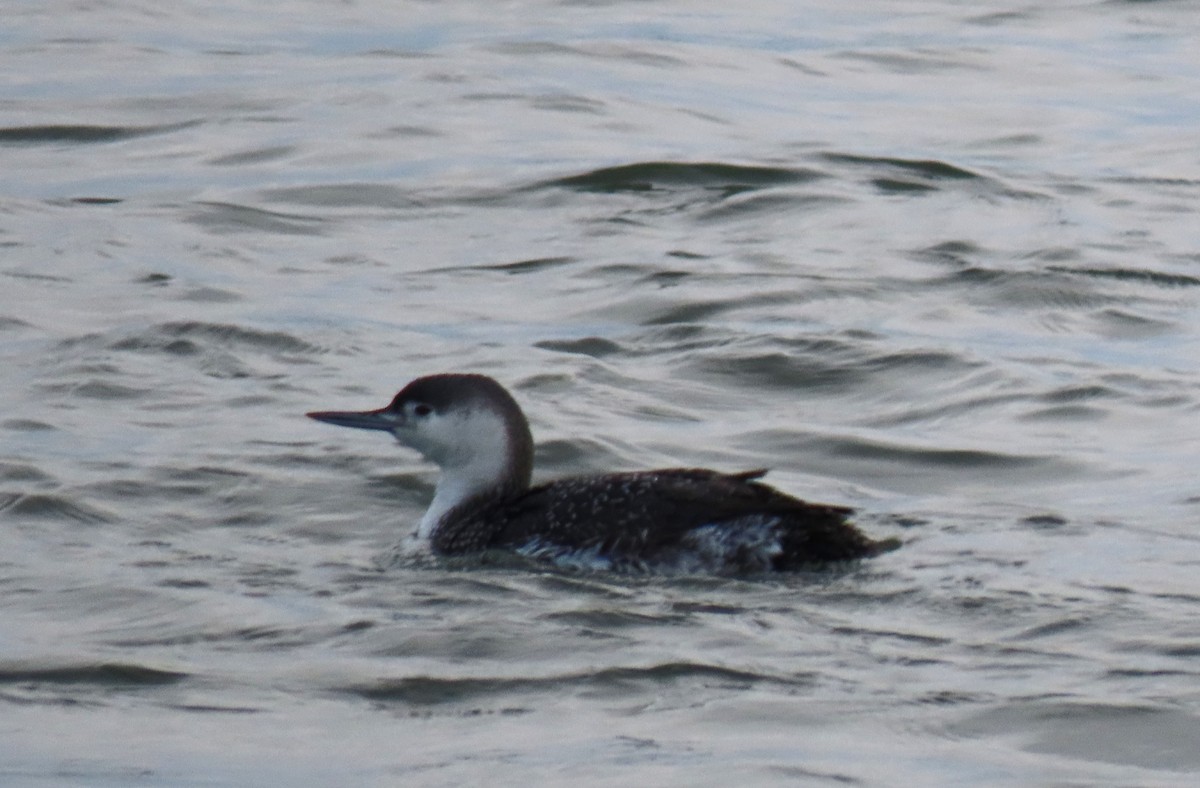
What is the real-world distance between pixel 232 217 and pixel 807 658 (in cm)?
744

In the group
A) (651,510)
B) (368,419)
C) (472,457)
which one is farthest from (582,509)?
(368,419)

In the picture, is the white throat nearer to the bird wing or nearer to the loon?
the loon

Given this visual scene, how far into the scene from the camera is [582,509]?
758 cm

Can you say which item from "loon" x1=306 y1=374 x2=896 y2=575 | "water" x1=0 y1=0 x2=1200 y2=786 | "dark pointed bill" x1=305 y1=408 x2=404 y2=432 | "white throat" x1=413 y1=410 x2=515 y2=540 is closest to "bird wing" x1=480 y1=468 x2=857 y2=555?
"loon" x1=306 y1=374 x2=896 y2=575

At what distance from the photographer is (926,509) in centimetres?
855

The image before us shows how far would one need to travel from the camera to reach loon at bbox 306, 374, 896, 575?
737 cm

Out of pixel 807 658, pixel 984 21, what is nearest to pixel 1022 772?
pixel 807 658

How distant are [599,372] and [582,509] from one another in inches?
116

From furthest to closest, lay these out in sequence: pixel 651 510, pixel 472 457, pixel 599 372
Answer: pixel 599 372
pixel 472 457
pixel 651 510

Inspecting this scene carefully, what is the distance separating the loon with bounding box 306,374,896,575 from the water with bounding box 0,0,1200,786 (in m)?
0.11

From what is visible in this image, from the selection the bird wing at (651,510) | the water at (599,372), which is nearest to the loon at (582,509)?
the bird wing at (651,510)

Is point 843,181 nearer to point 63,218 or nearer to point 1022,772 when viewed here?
point 63,218

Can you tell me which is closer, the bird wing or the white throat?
the bird wing

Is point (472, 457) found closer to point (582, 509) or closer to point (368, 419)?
point (368, 419)
